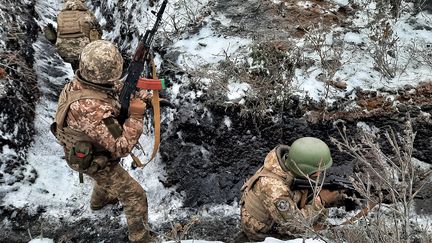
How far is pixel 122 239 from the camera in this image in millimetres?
4668

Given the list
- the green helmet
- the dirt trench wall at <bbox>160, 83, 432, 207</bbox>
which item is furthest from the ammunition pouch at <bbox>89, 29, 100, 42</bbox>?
the green helmet

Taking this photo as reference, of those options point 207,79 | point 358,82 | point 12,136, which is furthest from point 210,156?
point 12,136

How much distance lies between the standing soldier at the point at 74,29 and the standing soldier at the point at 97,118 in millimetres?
2177

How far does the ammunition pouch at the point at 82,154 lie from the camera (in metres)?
3.91

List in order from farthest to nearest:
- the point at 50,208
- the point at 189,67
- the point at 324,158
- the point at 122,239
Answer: the point at 189,67 → the point at 50,208 → the point at 122,239 → the point at 324,158

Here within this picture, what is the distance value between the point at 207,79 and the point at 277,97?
0.91 m

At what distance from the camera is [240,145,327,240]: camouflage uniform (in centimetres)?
359

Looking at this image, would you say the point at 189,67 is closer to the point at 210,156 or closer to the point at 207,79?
the point at 207,79

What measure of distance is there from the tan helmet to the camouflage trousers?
2.73 ft

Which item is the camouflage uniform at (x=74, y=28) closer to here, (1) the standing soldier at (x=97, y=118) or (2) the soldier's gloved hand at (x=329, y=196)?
(1) the standing soldier at (x=97, y=118)

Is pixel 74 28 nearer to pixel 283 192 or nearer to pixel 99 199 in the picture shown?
pixel 99 199

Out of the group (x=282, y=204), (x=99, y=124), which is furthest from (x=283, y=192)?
(x=99, y=124)

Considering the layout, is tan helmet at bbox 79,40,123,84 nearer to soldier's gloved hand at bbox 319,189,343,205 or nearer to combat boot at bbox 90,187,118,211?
combat boot at bbox 90,187,118,211

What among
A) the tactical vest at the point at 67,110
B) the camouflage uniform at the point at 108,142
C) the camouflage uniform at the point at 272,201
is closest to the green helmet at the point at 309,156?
the camouflage uniform at the point at 272,201
